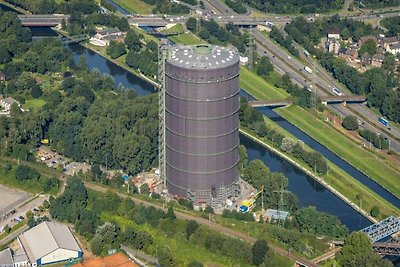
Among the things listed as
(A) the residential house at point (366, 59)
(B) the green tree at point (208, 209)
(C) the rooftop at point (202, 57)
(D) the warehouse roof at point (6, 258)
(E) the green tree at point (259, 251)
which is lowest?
(A) the residential house at point (366, 59)

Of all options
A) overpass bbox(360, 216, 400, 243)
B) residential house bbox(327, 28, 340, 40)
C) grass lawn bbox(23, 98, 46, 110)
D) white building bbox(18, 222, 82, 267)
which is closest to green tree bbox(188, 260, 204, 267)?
white building bbox(18, 222, 82, 267)

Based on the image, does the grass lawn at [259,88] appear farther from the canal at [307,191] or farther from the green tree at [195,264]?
the green tree at [195,264]

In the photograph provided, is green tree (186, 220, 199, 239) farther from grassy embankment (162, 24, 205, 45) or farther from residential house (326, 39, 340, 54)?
residential house (326, 39, 340, 54)

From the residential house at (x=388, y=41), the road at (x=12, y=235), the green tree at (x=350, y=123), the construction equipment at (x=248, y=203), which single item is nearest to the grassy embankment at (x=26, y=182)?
the road at (x=12, y=235)

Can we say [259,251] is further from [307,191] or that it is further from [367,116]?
[367,116]

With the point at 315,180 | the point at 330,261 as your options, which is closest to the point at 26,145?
the point at 315,180
